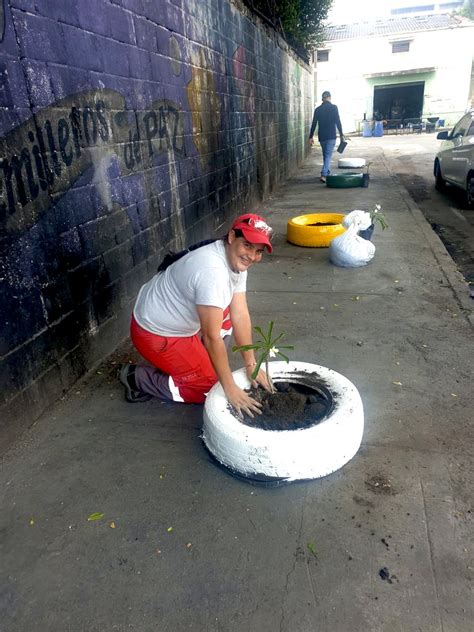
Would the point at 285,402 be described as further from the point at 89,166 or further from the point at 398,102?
the point at 398,102

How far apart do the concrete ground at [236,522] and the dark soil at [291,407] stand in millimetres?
315

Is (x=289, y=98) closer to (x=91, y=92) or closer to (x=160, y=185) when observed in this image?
(x=160, y=185)

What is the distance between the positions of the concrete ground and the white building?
33771mm

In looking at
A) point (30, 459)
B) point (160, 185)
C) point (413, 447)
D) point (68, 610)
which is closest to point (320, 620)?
point (68, 610)

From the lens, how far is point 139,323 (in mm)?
2893

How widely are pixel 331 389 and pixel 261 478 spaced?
67cm

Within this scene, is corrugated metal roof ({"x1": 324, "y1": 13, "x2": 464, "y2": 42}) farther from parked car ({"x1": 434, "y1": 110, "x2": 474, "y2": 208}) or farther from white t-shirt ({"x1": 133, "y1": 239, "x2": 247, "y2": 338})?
white t-shirt ({"x1": 133, "y1": 239, "x2": 247, "y2": 338})

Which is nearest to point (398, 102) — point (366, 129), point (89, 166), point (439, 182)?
point (366, 129)

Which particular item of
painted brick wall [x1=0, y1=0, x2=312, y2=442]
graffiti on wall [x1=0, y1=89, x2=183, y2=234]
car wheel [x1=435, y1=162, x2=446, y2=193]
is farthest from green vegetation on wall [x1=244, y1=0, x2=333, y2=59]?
graffiti on wall [x1=0, y1=89, x2=183, y2=234]

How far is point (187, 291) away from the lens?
99.3 inches

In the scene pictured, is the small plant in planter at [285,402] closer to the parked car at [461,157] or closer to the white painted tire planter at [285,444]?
the white painted tire planter at [285,444]

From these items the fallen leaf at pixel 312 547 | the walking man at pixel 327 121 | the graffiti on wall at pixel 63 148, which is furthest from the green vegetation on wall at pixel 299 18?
the fallen leaf at pixel 312 547

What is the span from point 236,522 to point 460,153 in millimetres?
9034

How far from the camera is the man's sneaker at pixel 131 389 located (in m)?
Answer: 3.09
